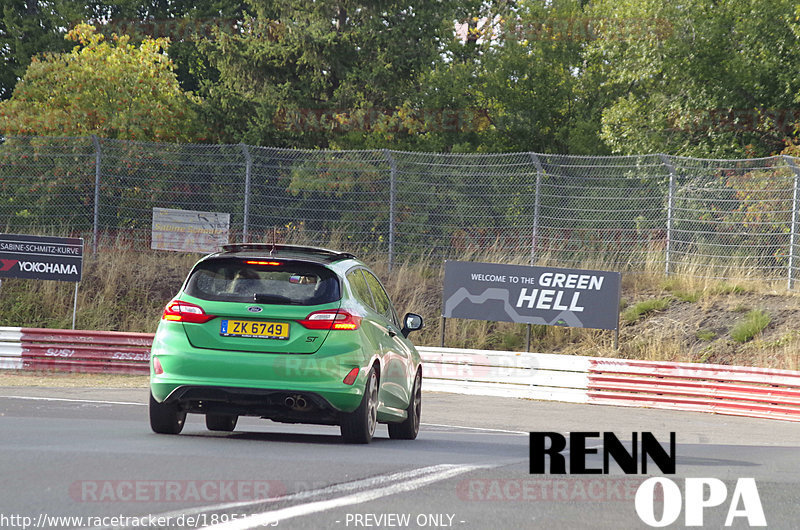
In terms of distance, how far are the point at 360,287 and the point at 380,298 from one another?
0.89 m

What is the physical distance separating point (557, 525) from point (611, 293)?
16.2 meters

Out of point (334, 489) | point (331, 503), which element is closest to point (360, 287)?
point (334, 489)

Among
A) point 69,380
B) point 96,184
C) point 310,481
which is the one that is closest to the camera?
point 310,481

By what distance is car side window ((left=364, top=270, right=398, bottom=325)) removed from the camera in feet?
35.0

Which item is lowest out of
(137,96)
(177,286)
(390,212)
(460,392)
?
(460,392)

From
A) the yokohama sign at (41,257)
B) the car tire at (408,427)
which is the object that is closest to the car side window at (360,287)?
the car tire at (408,427)

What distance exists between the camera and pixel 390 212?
24578 mm

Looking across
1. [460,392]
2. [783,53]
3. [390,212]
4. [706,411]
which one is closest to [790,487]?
[706,411]

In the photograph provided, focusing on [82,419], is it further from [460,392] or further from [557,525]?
[460,392]

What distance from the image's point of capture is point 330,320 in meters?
9.17

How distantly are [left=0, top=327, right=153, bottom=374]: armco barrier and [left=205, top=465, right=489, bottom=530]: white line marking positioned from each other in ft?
48.3

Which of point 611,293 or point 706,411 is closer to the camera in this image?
point 706,411

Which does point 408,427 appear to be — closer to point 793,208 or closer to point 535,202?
Result: point 535,202

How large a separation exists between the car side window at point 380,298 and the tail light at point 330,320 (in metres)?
1.26
